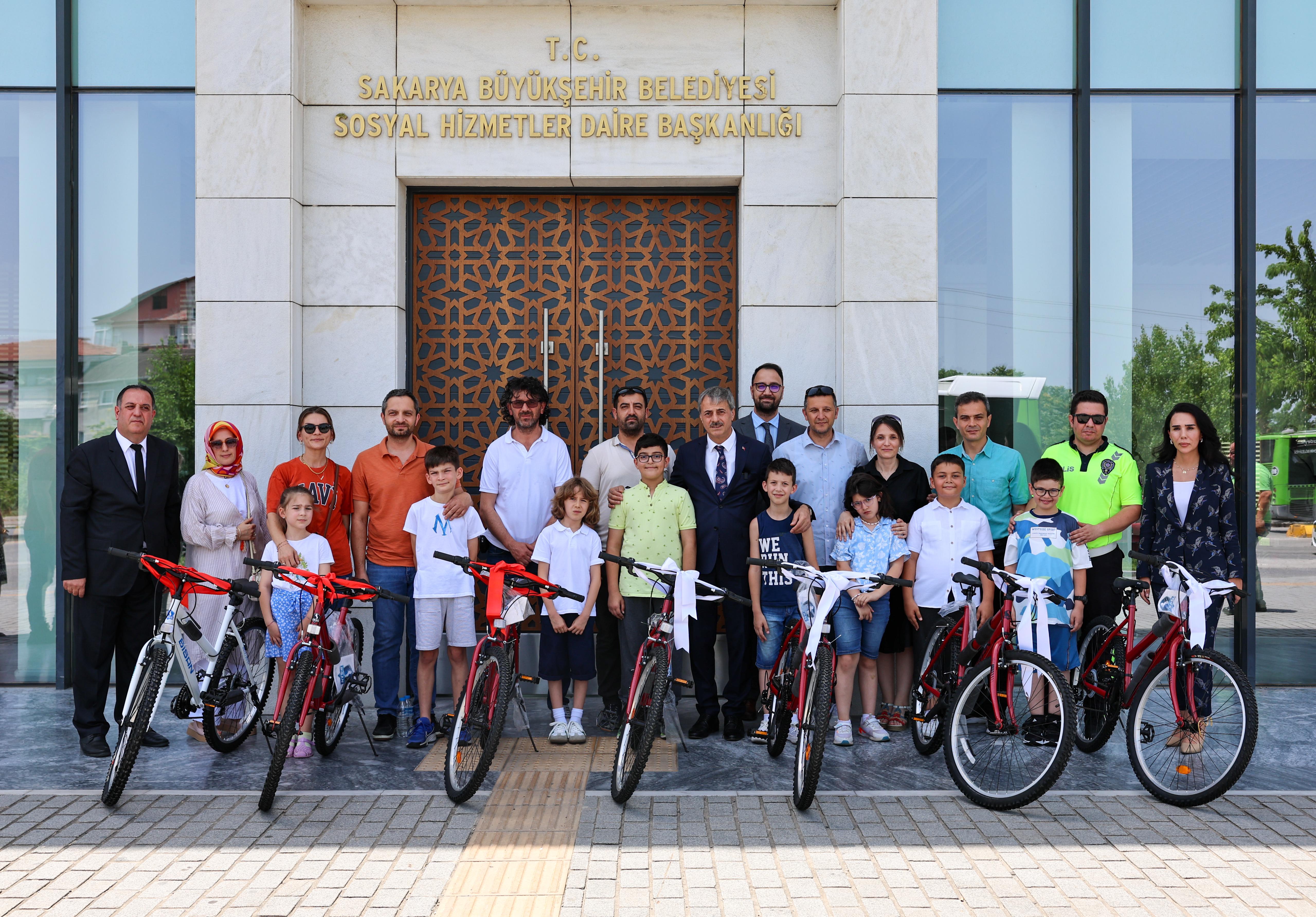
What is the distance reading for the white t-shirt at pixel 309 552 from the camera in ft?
A: 18.7

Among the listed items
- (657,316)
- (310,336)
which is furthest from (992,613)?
(310,336)

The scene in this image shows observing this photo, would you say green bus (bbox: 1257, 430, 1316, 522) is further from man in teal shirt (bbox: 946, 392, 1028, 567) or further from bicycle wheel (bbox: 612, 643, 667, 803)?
bicycle wheel (bbox: 612, 643, 667, 803)

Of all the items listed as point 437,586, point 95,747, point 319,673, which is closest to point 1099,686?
point 437,586

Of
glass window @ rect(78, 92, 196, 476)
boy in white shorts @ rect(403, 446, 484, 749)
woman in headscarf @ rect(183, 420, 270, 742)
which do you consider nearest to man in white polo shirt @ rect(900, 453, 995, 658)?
boy in white shorts @ rect(403, 446, 484, 749)

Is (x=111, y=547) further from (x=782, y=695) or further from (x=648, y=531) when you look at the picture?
(x=782, y=695)

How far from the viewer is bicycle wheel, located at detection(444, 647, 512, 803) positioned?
475 cm

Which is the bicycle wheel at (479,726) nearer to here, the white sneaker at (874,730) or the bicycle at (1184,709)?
the white sneaker at (874,730)

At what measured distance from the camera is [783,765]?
5.44m

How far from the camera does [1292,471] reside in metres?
7.72

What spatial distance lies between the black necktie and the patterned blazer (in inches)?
230

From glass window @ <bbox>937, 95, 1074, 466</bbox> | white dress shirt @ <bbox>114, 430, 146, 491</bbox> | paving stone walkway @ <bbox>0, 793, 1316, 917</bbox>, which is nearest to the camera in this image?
paving stone walkway @ <bbox>0, 793, 1316, 917</bbox>

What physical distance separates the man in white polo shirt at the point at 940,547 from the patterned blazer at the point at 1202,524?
3.25 feet

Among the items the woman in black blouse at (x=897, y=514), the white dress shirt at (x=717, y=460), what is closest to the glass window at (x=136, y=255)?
the white dress shirt at (x=717, y=460)

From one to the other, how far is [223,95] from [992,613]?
6.24 metres
